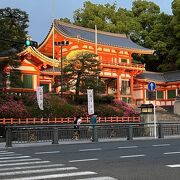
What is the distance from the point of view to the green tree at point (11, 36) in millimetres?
31391

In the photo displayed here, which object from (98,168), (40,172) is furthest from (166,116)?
(40,172)

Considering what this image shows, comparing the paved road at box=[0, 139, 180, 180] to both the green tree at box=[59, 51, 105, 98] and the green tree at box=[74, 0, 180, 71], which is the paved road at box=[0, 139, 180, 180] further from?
the green tree at box=[74, 0, 180, 71]

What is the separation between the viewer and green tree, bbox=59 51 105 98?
3675 centimetres

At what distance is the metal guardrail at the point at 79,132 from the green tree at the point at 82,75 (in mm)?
11230

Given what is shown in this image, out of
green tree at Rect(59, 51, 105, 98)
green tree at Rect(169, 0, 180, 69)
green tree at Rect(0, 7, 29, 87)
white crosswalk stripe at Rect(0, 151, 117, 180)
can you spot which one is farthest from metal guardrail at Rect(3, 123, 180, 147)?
green tree at Rect(169, 0, 180, 69)

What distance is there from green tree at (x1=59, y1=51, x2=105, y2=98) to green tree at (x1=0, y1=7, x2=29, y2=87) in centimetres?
511

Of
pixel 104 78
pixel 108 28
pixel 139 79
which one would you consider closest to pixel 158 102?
pixel 139 79

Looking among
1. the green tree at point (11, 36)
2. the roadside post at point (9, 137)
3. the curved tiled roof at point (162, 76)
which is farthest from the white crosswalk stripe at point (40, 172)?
the curved tiled roof at point (162, 76)

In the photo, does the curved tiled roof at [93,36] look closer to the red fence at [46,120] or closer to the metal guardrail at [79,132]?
the red fence at [46,120]

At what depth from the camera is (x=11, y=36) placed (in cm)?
3181

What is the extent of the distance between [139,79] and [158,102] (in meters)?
4.74

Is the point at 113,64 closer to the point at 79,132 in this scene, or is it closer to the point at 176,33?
the point at 176,33

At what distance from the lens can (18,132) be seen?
70.4 ft

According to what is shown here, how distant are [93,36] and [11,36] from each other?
22.7m
